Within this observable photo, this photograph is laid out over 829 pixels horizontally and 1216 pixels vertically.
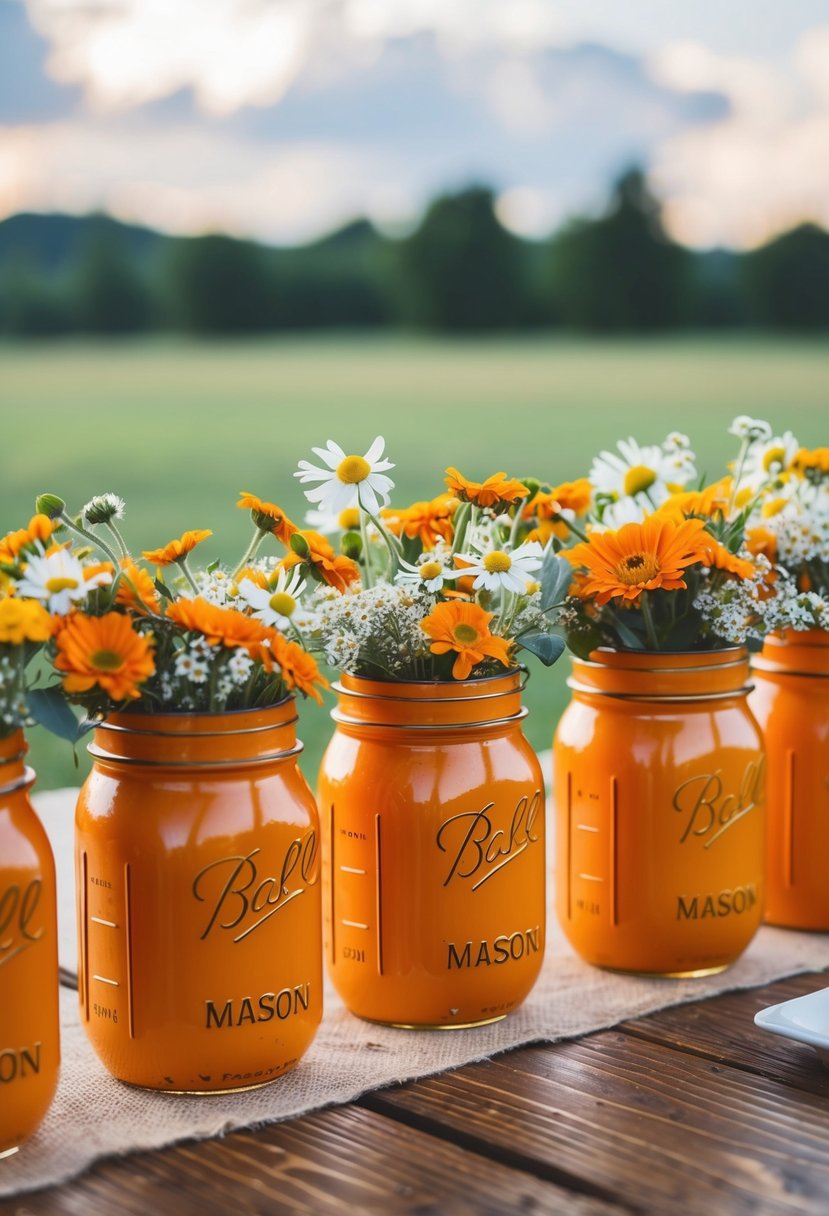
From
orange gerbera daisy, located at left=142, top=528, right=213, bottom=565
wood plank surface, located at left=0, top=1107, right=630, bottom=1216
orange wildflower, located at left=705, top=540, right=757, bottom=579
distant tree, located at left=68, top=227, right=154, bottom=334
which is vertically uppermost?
distant tree, located at left=68, top=227, right=154, bottom=334

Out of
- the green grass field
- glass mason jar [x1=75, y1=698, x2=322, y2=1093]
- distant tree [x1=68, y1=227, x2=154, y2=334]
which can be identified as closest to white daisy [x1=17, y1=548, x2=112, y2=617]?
glass mason jar [x1=75, y1=698, x2=322, y2=1093]

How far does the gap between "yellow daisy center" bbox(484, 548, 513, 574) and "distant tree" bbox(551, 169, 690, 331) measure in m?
8.65

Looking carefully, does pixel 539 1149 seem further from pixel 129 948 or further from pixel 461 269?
pixel 461 269

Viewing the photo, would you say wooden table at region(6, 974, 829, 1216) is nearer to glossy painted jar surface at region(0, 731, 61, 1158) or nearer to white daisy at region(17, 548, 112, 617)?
glossy painted jar surface at region(0, 731, 61, 1158)

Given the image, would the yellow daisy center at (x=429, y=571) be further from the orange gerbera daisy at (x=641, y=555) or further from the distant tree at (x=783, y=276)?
the distant tree at (x=783, y=276)

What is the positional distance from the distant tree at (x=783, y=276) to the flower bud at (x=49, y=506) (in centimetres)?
830

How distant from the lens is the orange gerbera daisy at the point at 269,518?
1.05 meters

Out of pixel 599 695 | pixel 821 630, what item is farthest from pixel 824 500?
pixel 599 695

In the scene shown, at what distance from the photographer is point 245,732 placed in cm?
99

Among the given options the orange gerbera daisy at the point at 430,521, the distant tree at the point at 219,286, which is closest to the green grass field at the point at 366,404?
the distant tree at the point at 219,286

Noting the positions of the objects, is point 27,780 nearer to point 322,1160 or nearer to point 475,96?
point 322,1160

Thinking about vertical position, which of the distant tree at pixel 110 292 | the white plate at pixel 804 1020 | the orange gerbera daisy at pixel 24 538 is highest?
the distant tree at pixel 110 292

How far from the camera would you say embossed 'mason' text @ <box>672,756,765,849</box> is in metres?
1.25

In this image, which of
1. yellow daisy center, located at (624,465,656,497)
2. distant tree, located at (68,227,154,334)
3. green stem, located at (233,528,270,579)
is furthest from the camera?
distant tree, located at (68,227,154,334)
